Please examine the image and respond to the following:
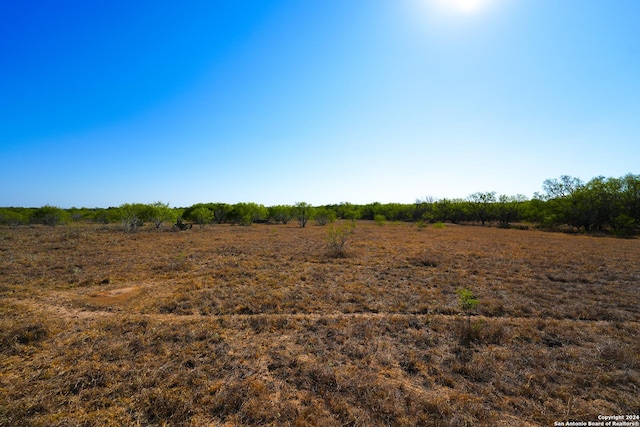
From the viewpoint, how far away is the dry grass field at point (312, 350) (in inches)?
161

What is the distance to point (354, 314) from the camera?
811 cm

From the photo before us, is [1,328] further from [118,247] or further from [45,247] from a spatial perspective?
[45,247]

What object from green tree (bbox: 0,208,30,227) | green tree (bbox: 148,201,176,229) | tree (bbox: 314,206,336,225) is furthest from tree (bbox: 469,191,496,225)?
green tree (bbox: 0,208,30,227)

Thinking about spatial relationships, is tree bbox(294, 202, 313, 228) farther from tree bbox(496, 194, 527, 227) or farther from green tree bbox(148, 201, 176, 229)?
tree bbox(496, 194, 527, 227)

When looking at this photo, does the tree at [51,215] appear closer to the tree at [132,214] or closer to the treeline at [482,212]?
the treeline at [482,212]

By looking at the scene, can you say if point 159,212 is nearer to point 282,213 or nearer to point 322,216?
point 282,213

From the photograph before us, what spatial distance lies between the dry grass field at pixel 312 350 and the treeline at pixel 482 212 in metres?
31.1

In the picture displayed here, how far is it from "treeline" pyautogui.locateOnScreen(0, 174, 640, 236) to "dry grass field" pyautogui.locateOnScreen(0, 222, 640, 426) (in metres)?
31.1

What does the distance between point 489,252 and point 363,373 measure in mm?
19170

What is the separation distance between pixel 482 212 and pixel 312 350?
69.6 m

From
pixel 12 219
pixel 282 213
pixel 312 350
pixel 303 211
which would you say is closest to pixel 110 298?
pixel 312 350

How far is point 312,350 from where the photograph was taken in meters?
5.94

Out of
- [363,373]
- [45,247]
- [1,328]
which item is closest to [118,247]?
[45,247]

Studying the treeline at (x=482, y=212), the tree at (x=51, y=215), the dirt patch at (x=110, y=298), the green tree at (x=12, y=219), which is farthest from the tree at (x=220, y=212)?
the dirt patch at (x=110, y=298)
